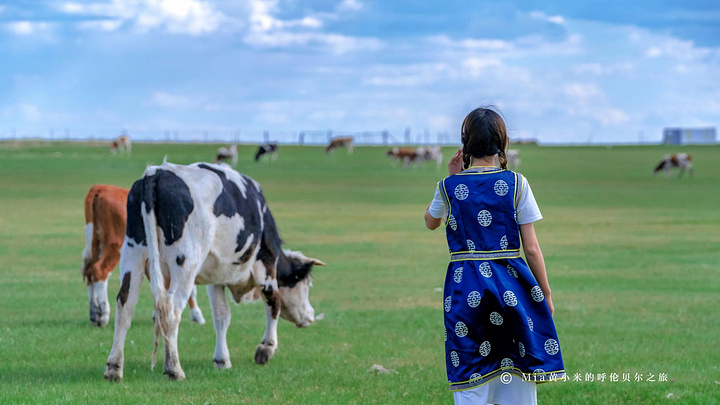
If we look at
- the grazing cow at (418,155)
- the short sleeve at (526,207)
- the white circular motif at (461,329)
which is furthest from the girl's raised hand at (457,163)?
the grazing cow at (418,155)

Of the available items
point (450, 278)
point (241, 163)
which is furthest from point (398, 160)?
point (450, 278)

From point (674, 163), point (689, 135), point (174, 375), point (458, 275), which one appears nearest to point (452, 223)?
point (458, 275)

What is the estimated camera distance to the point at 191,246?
881 cm

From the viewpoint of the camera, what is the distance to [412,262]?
62.8 feet

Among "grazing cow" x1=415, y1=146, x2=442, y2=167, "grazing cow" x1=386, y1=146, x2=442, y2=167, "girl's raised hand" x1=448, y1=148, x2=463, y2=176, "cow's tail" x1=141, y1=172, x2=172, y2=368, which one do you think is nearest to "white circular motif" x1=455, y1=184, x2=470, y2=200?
"girl's raised hand" x1=448, y1=148, x2=463, y2=176

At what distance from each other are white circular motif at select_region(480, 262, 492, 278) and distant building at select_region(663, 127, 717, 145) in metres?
132

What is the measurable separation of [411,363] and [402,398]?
154cm

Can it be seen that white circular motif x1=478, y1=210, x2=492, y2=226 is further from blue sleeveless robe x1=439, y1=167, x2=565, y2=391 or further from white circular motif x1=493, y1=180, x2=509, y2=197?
white circular motif x1=493, y1=180, x2=509, y2=197

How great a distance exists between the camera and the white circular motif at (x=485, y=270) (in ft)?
17.6

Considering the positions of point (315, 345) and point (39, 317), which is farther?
point (39, 317)

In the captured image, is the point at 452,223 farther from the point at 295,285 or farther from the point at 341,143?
the point at 341,143

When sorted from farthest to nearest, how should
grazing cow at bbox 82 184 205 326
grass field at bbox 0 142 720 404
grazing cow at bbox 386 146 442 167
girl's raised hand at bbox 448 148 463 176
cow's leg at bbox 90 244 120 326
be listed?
grazing cow at bbox 386 146 442 167 < grazing cow at bbox 82 184 205 326 < cow's leg at bbox 90 244 120 326 < grass field at bbox 0 142 720 404 < girl's raised hand at bbox 448 148 463 176

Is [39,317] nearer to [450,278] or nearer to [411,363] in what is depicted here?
[411,363]

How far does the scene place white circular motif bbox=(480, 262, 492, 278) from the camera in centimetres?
538
